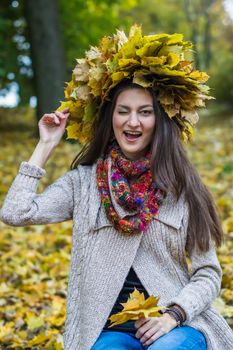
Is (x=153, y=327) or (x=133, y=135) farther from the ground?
(x=133, y=135)

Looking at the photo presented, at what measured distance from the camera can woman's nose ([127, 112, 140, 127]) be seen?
2.54 metres

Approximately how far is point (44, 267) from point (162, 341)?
8.18 feet

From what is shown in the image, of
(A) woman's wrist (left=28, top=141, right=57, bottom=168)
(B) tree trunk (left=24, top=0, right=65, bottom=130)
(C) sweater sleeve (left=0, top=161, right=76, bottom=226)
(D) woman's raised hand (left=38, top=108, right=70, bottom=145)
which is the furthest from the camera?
(B) tree trunk (left=24, top=0, right=65, bottom=130)

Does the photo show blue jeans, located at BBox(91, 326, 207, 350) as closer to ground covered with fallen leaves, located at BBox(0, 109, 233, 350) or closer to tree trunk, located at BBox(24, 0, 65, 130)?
ground covered with fallen leaves, located at BBox(0, 109, 233, 350)

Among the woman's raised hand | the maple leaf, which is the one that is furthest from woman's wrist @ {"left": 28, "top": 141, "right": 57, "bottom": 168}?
the maple leaf

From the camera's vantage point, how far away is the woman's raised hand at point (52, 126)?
2.66 metres

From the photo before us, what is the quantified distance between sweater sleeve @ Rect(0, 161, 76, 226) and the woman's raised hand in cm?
19

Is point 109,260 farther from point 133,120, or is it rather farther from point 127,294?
point 133,120

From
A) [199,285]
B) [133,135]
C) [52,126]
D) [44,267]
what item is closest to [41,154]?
[52,126]

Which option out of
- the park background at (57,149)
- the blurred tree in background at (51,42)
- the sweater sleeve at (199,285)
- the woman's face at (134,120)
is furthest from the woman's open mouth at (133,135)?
the blurred tree in background at (51,42)

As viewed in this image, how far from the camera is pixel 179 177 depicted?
2.56m

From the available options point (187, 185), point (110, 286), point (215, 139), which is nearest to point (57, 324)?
point (110, 286)

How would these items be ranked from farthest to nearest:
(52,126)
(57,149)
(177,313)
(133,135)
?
1. (57,149)
2. (52,126)
3. (133,135)
4. (177,313)

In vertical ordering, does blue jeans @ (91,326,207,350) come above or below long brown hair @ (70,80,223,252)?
below
